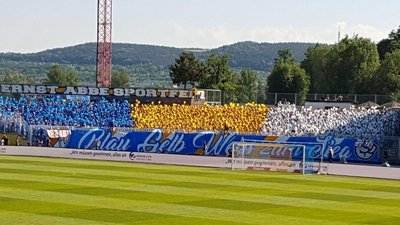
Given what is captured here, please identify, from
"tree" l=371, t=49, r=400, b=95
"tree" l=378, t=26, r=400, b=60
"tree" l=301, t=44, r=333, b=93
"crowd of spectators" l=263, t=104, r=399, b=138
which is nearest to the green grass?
"crowd of spectators" l=263, t=104, r=399, b=138

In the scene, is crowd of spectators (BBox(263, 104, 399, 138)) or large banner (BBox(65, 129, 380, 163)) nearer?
large banner (BBox(65, 129, 380, 163))

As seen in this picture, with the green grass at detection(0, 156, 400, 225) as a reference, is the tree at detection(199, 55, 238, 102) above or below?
above

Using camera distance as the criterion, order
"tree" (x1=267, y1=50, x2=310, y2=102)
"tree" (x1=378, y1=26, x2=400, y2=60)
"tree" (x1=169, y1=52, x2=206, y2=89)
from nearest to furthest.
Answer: "tree" (x1=169, y1=52, x2=206, y2=89) → "tree" (x1=267, y1=50, x2=310, y2=102) → "tree" (x1=378, y1=26, x2=400, y2=60)

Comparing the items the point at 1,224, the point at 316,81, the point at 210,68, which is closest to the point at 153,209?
the point at 1,224

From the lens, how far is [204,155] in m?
64.6

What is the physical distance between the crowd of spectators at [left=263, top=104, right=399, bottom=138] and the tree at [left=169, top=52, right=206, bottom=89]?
124 feet

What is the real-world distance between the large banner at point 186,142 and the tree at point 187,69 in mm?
49775

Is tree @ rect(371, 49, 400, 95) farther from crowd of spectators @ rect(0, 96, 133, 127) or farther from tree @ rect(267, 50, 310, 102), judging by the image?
crowd of spectators @ rect(0, 96, 133, 127)

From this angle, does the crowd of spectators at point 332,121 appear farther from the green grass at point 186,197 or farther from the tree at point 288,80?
the tree at point 288,80

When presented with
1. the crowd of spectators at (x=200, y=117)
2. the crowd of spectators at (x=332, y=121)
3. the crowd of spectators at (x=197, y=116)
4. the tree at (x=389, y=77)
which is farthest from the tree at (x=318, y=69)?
the crowd of spectators at (x=332, y=121)

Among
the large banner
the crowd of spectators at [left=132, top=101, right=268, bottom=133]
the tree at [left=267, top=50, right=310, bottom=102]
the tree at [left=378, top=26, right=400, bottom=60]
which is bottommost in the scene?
the large banner

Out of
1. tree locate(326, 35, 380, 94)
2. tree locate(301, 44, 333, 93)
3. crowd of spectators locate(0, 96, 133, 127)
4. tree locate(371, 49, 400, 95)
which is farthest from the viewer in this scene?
tree locate(301, 44, 333, 93)

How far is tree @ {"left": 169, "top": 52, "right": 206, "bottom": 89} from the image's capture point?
11725 cm

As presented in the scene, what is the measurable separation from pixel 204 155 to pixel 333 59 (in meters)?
79.1
